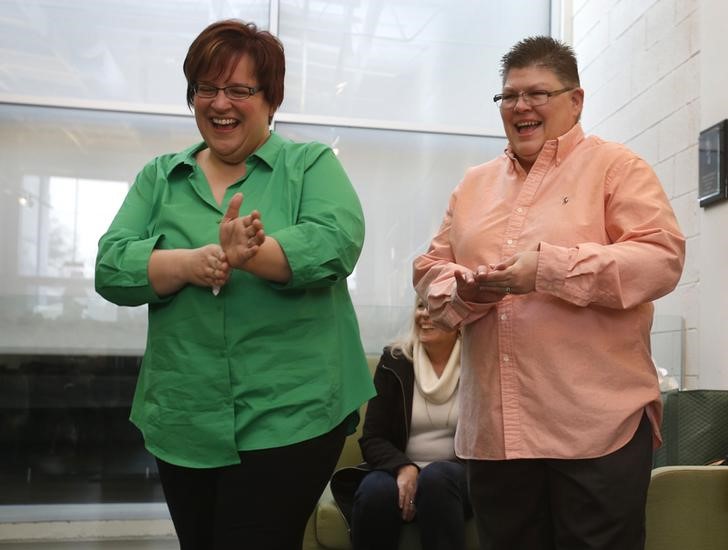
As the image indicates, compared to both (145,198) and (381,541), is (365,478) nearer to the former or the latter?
(381,541)

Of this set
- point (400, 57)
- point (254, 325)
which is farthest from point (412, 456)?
point (400, 57)

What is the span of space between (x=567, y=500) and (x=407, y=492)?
1253 millimetres

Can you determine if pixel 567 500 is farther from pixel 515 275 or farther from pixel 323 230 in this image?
pixel 323 230

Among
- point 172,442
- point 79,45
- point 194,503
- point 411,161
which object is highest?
point 79,45

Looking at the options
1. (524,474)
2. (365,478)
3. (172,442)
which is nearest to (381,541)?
(365,478)

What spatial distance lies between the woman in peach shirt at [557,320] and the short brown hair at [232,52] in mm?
484

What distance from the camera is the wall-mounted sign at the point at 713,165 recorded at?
3.05 metres

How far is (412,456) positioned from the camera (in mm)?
3047

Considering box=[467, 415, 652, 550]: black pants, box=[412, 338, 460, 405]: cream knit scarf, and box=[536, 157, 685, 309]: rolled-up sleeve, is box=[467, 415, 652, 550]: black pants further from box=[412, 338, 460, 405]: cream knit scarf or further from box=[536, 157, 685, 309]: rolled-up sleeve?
box=[412, 338, 460, 405]: cream knit scarf

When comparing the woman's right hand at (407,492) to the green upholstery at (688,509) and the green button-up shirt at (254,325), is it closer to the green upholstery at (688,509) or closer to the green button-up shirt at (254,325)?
the green upholstery at (688,509)

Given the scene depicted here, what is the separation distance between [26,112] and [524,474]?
3.12 meters

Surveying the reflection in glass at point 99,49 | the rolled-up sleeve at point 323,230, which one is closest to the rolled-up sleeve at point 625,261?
the rolled-up sleeve at point 323,230

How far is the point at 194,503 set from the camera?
1.53 m

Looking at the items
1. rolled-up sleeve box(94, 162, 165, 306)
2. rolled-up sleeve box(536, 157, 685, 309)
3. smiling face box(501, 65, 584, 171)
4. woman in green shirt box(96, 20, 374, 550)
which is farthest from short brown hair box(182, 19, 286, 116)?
rolled-up sleeve box(536, 157, 685, 309)
